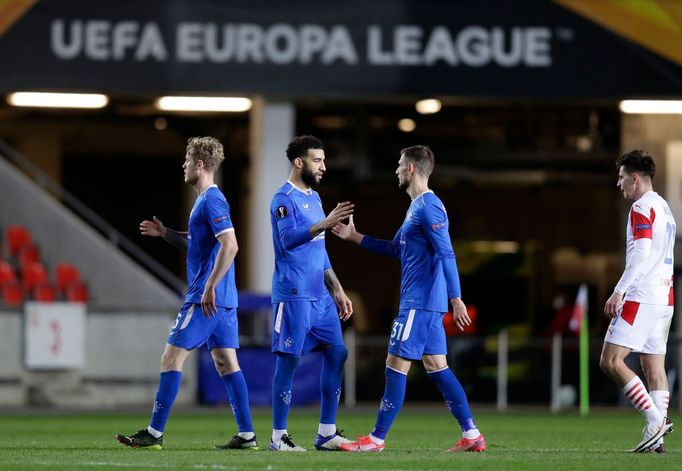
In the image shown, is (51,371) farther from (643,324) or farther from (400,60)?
(643,324)

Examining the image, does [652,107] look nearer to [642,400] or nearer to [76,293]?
[76,293]

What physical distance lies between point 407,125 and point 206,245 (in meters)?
20.6

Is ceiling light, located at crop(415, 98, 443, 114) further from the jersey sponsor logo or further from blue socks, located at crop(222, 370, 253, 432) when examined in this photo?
blue socks, located at crop(222, 370, 253, 432)

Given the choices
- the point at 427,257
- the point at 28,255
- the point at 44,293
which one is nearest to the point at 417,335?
the point at 427,257

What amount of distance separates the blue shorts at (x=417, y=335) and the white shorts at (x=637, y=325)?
1.39 metres

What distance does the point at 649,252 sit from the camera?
1159 centimetres

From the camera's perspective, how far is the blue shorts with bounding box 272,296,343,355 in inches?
451

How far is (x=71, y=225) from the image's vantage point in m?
27.1

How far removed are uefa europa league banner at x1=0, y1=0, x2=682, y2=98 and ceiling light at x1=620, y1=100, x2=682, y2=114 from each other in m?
1.09

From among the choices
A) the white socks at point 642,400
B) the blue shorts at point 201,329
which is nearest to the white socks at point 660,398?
the white socks at point 642,400

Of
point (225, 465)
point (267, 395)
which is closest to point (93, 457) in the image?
point (225, 465)

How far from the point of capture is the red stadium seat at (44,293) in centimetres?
2422

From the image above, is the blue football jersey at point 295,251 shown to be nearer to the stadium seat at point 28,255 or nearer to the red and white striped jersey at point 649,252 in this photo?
the red and white striped jersey at point 649,252

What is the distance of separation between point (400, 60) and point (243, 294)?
15.4ft
